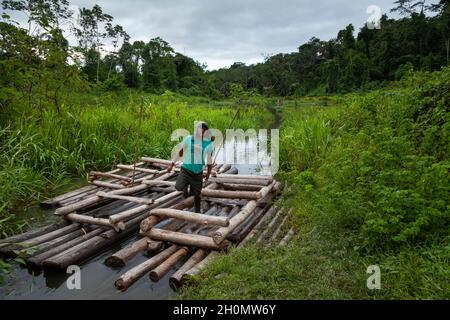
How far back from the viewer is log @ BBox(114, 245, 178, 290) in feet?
11.1

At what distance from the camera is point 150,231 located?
14.2 ft

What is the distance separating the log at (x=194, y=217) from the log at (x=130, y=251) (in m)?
0.39

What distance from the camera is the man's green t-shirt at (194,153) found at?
503cm

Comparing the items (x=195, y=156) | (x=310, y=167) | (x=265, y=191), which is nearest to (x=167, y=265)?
(x=195, y=156)

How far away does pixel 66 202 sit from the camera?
5.59 metres

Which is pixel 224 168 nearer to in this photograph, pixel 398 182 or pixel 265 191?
pixel 265 191

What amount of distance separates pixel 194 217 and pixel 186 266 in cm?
79

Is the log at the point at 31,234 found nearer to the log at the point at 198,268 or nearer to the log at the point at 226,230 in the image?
the log at the point at 198,268

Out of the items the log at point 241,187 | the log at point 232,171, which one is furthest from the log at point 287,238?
the log at point 232,171

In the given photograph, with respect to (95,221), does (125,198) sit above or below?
above

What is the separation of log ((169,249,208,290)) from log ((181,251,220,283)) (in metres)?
0.05

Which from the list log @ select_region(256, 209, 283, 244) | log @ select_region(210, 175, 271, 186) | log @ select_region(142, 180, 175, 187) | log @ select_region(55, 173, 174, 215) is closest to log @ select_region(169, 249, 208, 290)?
log @ select_region(256, 209, 283, 244)

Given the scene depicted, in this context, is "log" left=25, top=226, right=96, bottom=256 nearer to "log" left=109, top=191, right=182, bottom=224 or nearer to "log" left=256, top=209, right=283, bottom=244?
"log" left=109, top=191, right=182, bottom=224
